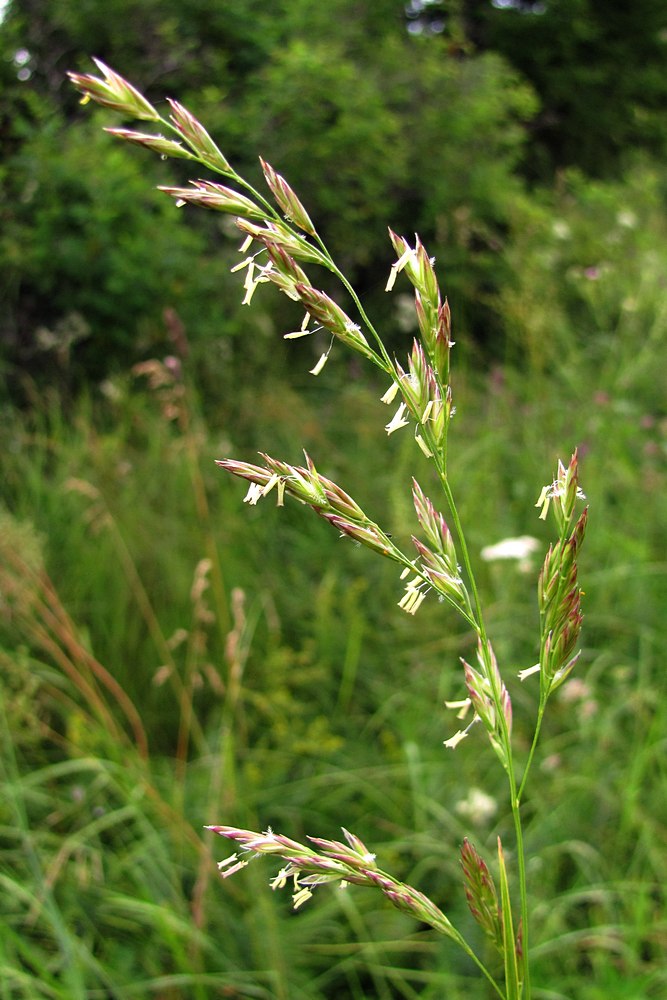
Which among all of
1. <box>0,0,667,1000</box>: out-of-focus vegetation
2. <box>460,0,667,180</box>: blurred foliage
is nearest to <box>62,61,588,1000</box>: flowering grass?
<box>0,0,667,1000</box>: out-of-focus vegetation

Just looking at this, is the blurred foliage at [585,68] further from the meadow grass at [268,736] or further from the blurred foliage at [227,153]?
the meadow grass at [268,736]

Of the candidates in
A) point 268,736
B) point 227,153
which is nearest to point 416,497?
point 268,736

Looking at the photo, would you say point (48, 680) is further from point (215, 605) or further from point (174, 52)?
point (174, 52)

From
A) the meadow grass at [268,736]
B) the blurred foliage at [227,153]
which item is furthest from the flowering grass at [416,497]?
the blurred foliage at [227,153]

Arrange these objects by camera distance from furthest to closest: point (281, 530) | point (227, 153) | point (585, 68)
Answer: point (585, 68) < point (227, 153) < point (281, 530)

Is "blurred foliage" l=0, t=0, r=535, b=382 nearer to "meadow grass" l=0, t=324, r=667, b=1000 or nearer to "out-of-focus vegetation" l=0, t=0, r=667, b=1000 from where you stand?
"out-of-focus vegetation" l=0, t=0, r=667, b=1000

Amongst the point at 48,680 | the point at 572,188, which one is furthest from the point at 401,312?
the point at 48,680

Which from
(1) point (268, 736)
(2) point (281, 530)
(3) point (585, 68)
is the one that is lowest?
(2) point (281, 530)

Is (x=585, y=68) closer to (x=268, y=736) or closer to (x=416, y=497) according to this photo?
(x=268, y=736)

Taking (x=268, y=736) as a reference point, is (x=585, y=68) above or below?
above
